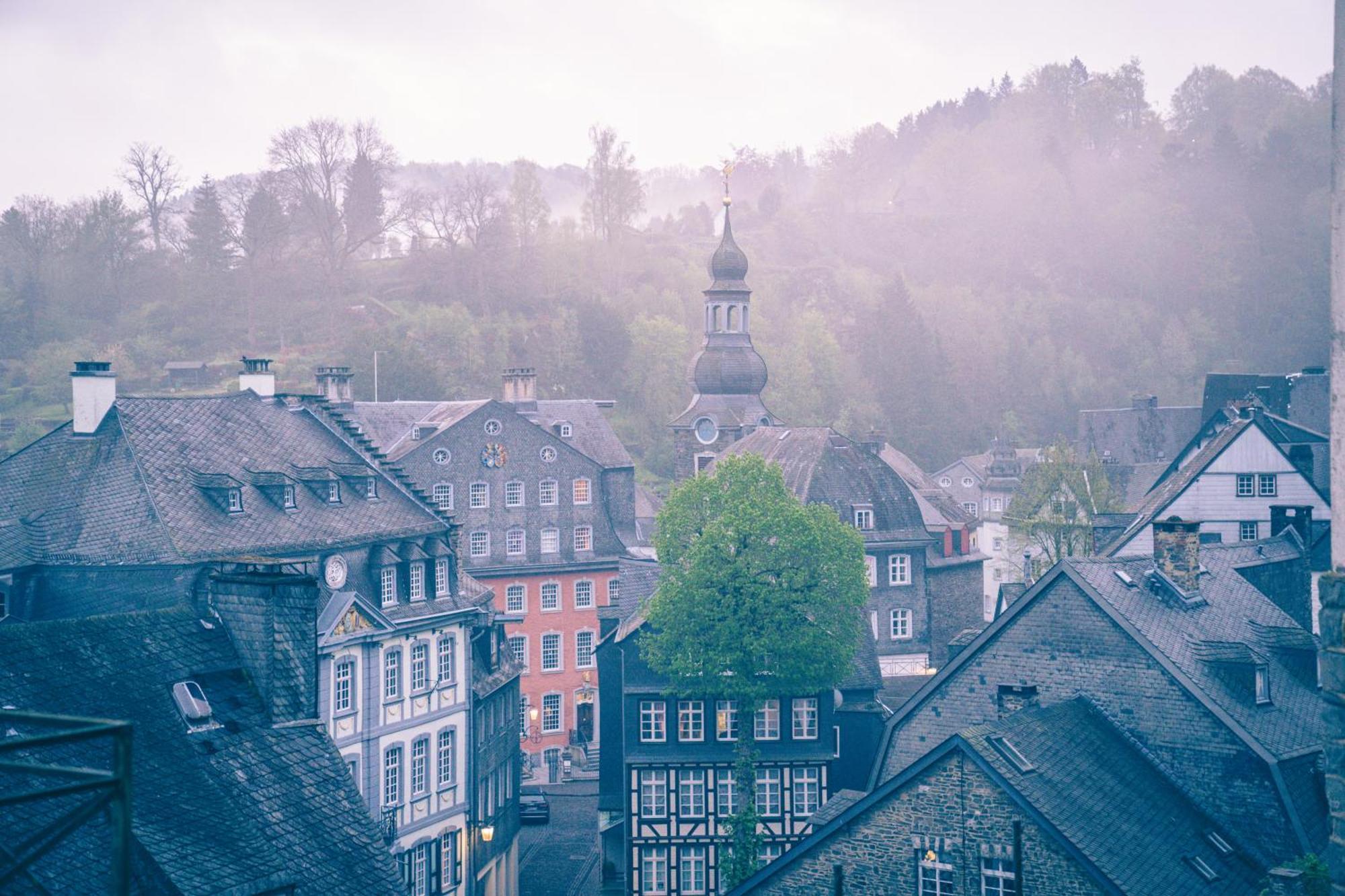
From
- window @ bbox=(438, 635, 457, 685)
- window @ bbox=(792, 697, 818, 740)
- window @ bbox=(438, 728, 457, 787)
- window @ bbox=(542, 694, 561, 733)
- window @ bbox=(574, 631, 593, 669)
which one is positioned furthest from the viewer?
window @ bbox=(574, 631, 593, 669)

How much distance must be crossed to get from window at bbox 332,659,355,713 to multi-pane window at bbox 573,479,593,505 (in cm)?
2884

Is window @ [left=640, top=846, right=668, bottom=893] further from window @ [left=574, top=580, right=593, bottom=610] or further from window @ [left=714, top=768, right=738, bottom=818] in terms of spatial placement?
window @ [left=574, top=580, right=593, bottom=610]

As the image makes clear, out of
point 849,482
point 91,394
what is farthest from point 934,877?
point 849,482

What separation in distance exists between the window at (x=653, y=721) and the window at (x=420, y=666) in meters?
6.12

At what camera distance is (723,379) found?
73.1 meters

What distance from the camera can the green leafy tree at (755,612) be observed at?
3584cm

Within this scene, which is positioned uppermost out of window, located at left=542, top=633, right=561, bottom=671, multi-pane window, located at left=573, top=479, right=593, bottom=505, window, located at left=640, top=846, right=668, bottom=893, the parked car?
multi-pane window, located at left=573, top=479, right=593, bottom=505

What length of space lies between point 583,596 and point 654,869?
78.0ft

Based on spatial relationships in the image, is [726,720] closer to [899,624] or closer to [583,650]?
[899,624]

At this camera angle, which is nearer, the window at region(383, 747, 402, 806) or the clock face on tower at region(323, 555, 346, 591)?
the clock face on tower at region(323, 555, 346, 591)

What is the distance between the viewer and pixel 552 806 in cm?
4944

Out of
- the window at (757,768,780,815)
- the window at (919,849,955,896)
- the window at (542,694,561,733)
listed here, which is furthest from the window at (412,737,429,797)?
the window at (542,694,561,733)

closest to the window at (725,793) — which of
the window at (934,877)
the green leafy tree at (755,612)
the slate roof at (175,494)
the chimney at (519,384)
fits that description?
the green leafy tree at (755,612)

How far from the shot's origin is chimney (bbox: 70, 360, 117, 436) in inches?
1302
